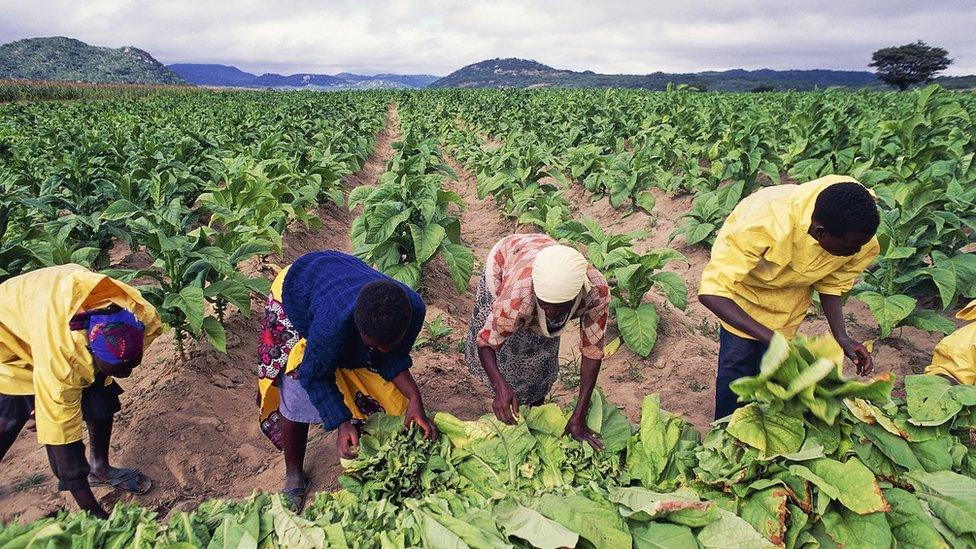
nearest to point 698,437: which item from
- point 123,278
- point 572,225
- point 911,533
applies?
point 911,533

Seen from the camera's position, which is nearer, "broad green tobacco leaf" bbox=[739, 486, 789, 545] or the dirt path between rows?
"broad green tobacco leaf" bbox=[739, 486, 789, 545]

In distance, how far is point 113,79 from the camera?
9688cm

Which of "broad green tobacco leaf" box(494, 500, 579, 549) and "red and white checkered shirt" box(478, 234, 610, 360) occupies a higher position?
"red and white checkered shirt" box(478, 234, 610, 360)

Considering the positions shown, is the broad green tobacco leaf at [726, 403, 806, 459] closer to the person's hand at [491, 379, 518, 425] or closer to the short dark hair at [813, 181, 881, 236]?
the short dark hair at [813, 181, 881, 236]

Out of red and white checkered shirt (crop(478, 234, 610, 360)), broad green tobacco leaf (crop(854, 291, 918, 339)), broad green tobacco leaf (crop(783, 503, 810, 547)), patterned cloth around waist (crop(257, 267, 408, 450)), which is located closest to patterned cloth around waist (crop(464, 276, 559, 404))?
red and white checkered shirt (crop(478, 234, 610, 360))

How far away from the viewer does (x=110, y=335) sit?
7.02 feet

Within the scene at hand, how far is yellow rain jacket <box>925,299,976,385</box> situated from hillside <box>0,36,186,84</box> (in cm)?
11259

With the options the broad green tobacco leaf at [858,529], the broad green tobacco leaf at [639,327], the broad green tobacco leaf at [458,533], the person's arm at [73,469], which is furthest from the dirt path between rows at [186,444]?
→ the broad green tobacco leaf at [639,327]

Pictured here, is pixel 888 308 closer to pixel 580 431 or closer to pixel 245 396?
pixel 580 431

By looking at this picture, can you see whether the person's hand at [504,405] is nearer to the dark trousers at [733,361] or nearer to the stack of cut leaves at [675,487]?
the stack of cut leaves at [675,487]

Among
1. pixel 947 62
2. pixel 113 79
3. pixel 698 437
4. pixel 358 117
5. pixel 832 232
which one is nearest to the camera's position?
pixel 832 232

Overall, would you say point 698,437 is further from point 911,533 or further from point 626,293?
point 626,293

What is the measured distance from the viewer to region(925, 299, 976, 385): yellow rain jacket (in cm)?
254

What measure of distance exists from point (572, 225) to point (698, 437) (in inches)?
113
